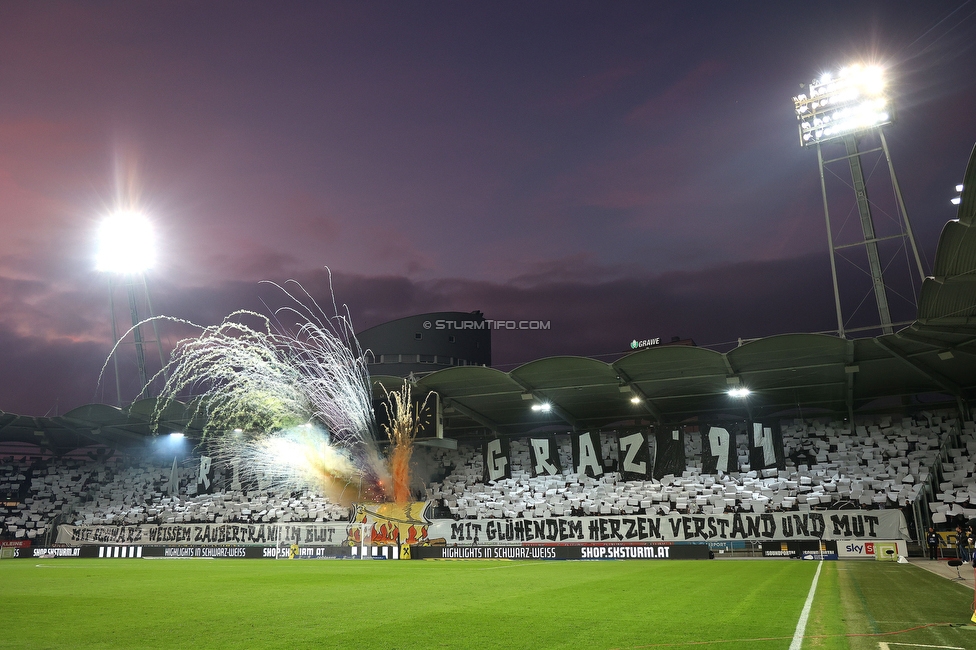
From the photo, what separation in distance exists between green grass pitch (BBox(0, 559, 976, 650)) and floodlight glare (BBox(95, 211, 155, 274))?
89.4 ft

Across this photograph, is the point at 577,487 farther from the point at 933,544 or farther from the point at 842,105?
the point at 842,105

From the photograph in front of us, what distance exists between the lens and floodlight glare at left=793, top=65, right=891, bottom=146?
113 ft

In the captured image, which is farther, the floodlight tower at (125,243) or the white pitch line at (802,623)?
the floodlight tower at (125,243)

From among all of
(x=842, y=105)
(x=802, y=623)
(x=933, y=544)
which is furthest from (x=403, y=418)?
(x=802, y=623)

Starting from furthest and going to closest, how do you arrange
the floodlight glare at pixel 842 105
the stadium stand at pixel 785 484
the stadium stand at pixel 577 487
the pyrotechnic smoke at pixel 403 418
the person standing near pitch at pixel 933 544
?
the pyrotechnic smoke at pixel 403 418 → the floodlight glare at pixel 842 105 → the stadium stand at pixel 785 484 → the stadium stand at pixel 577 487 → the person standing near pitch at pixel 933 544

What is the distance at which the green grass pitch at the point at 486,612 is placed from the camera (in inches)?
331

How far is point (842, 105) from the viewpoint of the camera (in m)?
35.7

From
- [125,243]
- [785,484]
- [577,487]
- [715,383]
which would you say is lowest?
[785,484]

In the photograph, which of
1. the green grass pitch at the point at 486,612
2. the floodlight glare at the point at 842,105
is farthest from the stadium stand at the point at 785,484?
the floodlight glare at the point at 842,105

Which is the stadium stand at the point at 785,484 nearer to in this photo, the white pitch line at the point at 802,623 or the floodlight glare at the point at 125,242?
the white pitch line at the point at 802,623

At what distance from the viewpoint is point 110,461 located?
56031 millimetres

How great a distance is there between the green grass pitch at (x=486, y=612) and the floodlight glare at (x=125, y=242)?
27.3 metres

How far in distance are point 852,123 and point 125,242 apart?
43136mm

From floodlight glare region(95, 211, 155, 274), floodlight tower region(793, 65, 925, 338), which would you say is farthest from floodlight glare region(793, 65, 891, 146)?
floodlight glare region(95, 211, 155, 274)
